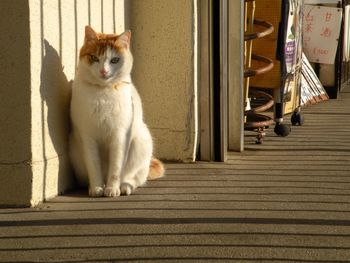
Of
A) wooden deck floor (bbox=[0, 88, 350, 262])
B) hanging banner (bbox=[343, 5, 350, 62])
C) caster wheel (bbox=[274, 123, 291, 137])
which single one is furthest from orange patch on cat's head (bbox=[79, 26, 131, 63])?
hanging banner (bbox=[343, 5, 350, 62])

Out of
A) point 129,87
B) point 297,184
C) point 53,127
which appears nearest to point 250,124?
point 297,184

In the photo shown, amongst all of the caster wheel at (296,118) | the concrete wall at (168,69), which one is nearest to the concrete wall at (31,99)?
the concrete wall at (168,69)

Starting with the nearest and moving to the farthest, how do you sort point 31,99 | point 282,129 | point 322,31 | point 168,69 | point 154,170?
point 31,99 < point 154,170 < point 168,69 < point 282,129 < point 322,31

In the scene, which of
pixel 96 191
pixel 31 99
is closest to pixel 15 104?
pixel 31 99

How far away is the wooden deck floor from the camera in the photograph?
12.4ft

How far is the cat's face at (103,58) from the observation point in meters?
4.83

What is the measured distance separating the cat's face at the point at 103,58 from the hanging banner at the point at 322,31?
264 inches

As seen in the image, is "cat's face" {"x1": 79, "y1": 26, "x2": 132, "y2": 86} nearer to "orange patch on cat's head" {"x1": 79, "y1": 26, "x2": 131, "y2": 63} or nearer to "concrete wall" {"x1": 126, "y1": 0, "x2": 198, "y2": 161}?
"orange patch on cat's head" {"x1": 79, "y1": 26, "x2": 131, "y2": 63}

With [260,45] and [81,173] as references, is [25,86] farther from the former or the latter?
[260,45]

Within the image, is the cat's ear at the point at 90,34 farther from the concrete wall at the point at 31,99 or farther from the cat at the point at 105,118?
the concrete wall at the point at 31,99

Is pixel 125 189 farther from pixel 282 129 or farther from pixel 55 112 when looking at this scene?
pixel 282 129

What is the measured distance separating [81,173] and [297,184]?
169 centimetres

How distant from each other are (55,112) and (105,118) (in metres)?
0.38

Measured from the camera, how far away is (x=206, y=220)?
4.38 m
